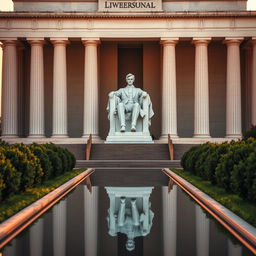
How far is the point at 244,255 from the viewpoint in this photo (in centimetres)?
624

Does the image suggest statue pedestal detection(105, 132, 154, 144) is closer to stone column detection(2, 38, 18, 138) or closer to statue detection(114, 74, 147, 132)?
statue detection(114, 74, 147, 132)

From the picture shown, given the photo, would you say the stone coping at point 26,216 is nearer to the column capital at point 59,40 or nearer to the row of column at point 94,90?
the row of column at point 94,90

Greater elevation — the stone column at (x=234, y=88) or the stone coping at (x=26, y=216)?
the stone column at (x=234, y=88)

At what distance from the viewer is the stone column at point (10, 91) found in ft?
120

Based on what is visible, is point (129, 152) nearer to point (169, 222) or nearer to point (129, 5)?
point (129, 5)

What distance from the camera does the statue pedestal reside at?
33688 millimetres

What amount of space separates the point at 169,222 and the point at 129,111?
25392mm

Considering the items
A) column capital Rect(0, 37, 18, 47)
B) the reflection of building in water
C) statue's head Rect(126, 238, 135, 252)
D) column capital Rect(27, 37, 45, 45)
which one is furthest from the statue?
statue's head Rect(126, 238, 135, 252)

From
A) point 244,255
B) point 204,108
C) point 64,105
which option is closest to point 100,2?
point 64,105

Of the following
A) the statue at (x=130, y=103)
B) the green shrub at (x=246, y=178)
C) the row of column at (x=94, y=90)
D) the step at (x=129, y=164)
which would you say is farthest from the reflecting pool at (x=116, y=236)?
the row of column at (x=94, y=90)

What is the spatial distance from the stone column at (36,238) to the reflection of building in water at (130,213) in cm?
118

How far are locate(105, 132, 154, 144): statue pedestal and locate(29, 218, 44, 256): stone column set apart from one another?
81.7ft

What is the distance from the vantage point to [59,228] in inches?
324

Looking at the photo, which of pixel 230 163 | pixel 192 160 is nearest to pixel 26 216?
pixel 230 163
